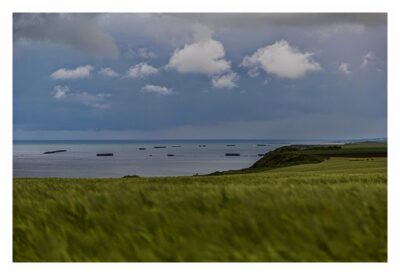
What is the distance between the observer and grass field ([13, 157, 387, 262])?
3.44 metres

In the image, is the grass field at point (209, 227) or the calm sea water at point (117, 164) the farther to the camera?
the calm sea water at point (117, 164)

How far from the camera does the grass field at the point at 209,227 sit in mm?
3439

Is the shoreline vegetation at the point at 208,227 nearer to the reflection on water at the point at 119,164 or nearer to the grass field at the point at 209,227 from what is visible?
the grass field at the point at 209,227

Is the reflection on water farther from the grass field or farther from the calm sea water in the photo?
the grass field

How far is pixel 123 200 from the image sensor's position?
3.89 m

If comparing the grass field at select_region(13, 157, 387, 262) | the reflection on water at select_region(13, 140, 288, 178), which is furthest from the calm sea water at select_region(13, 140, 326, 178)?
the grass field at select_region(13, 157, 387, 262)

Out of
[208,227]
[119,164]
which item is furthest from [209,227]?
[119,164]

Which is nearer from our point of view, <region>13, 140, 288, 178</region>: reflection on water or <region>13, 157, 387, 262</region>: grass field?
<region>13, 157, 387, 262</region>: grass field

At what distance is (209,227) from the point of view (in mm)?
3527

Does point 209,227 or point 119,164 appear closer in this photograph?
point 209,227

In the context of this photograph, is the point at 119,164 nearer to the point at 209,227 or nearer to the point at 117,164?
the point at 117,164

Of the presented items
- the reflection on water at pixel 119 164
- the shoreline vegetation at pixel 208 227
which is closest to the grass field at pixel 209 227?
the shoreline vegetation at pixel 208 227

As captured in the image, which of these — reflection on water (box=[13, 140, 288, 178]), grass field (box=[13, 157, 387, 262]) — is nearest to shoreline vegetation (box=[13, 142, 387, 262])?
grass field (box=[13, 157, 387, 262])
